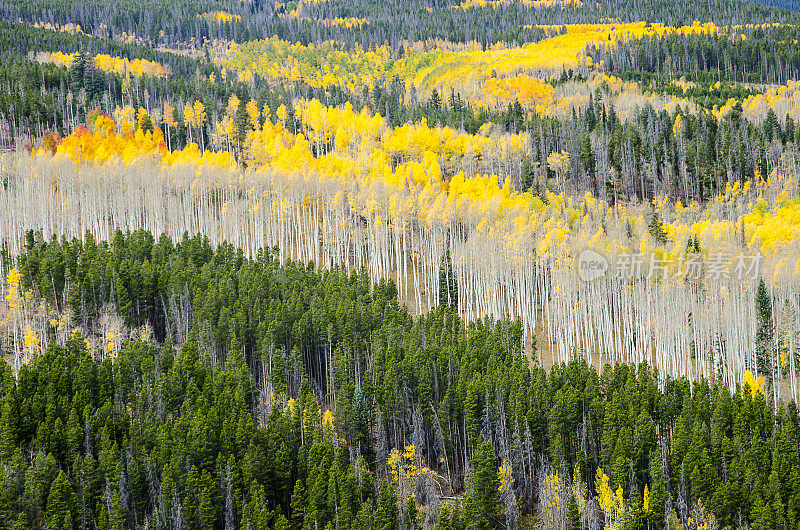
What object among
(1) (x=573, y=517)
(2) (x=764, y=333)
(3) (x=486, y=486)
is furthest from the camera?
(2) (x=764, y=333)

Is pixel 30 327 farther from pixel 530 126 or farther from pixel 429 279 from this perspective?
pixel 530 126

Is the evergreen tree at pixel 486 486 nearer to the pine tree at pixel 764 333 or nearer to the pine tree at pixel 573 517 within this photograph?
the pine tree at pixel 573 517

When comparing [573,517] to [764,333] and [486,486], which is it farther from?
[764,333]

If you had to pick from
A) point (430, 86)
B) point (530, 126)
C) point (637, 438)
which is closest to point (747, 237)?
point (637, 438)

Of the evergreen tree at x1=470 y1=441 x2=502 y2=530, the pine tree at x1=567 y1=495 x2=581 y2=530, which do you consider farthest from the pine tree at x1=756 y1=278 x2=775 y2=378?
the evergreen tree at x1=470 y1=441 x2=502 y2=530

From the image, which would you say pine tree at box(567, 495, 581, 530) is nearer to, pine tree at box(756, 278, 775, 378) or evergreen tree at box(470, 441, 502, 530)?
evergreen tree at box(470, 441, 502, 530)

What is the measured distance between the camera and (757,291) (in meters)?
63.9

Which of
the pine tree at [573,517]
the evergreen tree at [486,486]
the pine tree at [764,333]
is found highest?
the pine tree at [764,333]

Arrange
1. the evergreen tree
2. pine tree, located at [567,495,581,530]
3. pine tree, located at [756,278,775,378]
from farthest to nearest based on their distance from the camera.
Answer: pine tree, located at [756,278,775,378]
the evergreen tree
pine tree, located at [567,495,581,530]

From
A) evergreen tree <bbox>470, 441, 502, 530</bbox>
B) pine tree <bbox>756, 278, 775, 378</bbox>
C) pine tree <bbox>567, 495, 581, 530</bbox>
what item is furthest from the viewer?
pine tree <bbox>756, 278, 775, 378</bbox>

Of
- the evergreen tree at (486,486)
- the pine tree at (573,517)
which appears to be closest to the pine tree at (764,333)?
the pine tree at (573,517)

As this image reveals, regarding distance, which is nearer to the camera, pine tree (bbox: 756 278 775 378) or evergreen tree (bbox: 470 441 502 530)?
evergreen tree (bbox: 470 441 502 530)

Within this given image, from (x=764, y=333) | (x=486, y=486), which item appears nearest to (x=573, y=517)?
(x=486, y=486)

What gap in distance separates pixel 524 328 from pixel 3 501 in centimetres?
4421
